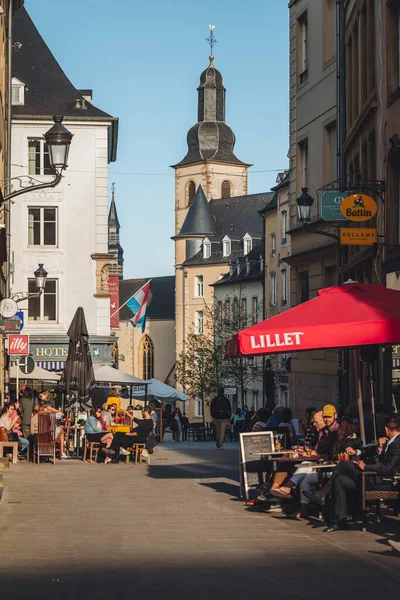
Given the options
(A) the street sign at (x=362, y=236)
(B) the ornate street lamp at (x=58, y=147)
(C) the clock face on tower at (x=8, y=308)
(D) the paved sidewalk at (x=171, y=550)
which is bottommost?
(D) the paved sidewalk at (x=171, y=550)

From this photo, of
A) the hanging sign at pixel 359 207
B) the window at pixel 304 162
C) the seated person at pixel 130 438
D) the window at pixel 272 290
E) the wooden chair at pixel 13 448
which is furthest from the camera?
the window at pixel 272 290

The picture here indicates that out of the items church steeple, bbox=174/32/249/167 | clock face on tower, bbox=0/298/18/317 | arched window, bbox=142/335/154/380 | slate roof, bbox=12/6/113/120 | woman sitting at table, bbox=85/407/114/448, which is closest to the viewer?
woman sitting at table, bbox=85/407/114/448

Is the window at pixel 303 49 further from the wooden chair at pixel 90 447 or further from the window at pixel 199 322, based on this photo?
the window at pixel 199 322

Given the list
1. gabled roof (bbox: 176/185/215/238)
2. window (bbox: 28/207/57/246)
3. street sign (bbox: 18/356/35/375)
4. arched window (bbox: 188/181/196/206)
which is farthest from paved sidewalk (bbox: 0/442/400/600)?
arched window (bbox: 188/181/196/206)

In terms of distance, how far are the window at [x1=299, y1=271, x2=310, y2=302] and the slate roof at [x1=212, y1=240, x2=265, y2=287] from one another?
56214mm

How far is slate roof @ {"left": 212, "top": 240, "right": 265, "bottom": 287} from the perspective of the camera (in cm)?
9499

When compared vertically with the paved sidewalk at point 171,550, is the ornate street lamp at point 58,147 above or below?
above

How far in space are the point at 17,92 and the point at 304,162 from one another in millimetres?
21880

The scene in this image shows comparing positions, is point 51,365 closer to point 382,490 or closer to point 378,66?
point 378,66

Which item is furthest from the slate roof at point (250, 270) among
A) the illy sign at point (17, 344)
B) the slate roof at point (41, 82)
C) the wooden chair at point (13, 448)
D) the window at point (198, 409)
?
the wooden chair at point (13, 448)

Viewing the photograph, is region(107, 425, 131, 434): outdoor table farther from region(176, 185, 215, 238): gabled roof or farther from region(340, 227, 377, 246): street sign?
region(176, 185, 215, 238): gabled roof

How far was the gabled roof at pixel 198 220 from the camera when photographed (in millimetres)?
123625

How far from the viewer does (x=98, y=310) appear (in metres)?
52.8

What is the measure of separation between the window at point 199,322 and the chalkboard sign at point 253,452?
97.4m
